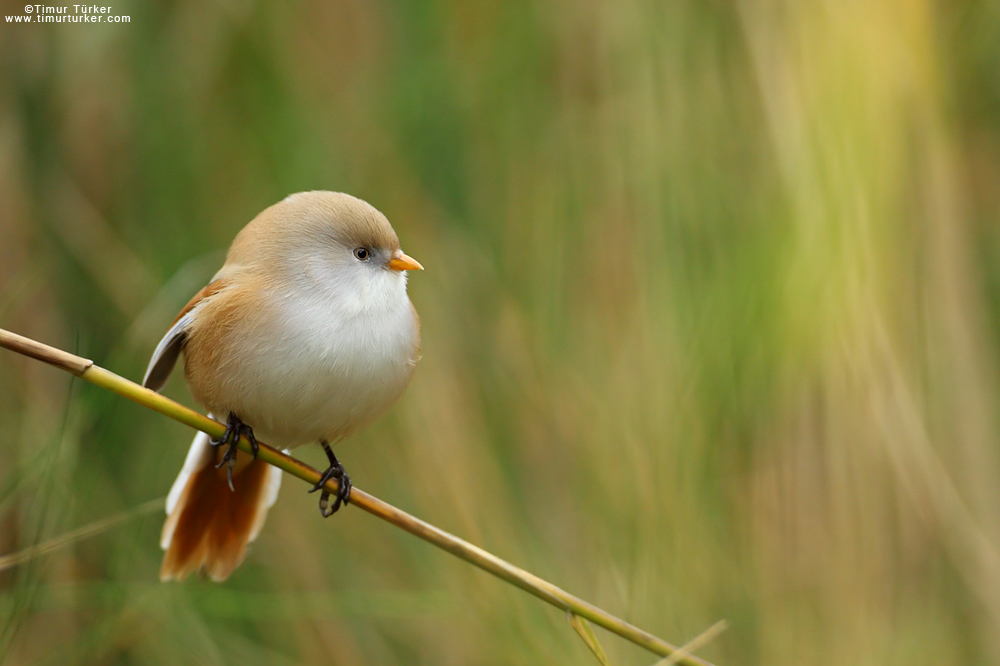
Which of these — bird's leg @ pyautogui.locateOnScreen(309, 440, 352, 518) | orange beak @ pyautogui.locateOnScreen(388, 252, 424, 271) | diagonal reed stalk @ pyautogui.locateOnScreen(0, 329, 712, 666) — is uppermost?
orange beak @ pyautogui.locateOnScreen(388, 252, 424, 271)

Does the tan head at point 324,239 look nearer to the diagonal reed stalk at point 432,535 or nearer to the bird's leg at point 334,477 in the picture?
the bird's leg at point 334,477

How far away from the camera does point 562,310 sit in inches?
74.8

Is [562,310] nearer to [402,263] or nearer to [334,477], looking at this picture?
[402,263]

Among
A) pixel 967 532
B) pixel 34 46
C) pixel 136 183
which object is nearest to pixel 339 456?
pixel 136 183

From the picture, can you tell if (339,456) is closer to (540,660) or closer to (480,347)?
(480,347)

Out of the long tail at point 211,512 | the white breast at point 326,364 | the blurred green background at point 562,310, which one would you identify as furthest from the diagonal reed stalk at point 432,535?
the long tail at point 211,512

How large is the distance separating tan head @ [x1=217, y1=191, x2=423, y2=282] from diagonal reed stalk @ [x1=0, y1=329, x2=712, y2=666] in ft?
1.94

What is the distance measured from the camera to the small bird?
175 centimetres

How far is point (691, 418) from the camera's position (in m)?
1.58

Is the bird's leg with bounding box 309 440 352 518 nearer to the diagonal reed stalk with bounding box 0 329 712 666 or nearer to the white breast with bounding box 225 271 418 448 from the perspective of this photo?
the white breast with bounding box 225 271 418 448

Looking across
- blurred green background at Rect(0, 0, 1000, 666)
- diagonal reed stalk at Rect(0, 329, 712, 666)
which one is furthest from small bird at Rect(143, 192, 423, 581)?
diagonal reed stalk at Rect(0, 329, 712, 666)

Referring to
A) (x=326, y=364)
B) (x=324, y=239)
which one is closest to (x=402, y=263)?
(x=324, y=239)

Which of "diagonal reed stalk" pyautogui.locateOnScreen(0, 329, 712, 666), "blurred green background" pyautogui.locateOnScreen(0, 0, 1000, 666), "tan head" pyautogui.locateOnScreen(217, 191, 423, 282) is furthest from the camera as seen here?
"tan head" pyautogui.locateOnScreen(217, 191, 423, 282)

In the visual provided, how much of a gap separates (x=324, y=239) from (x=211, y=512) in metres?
0.70
